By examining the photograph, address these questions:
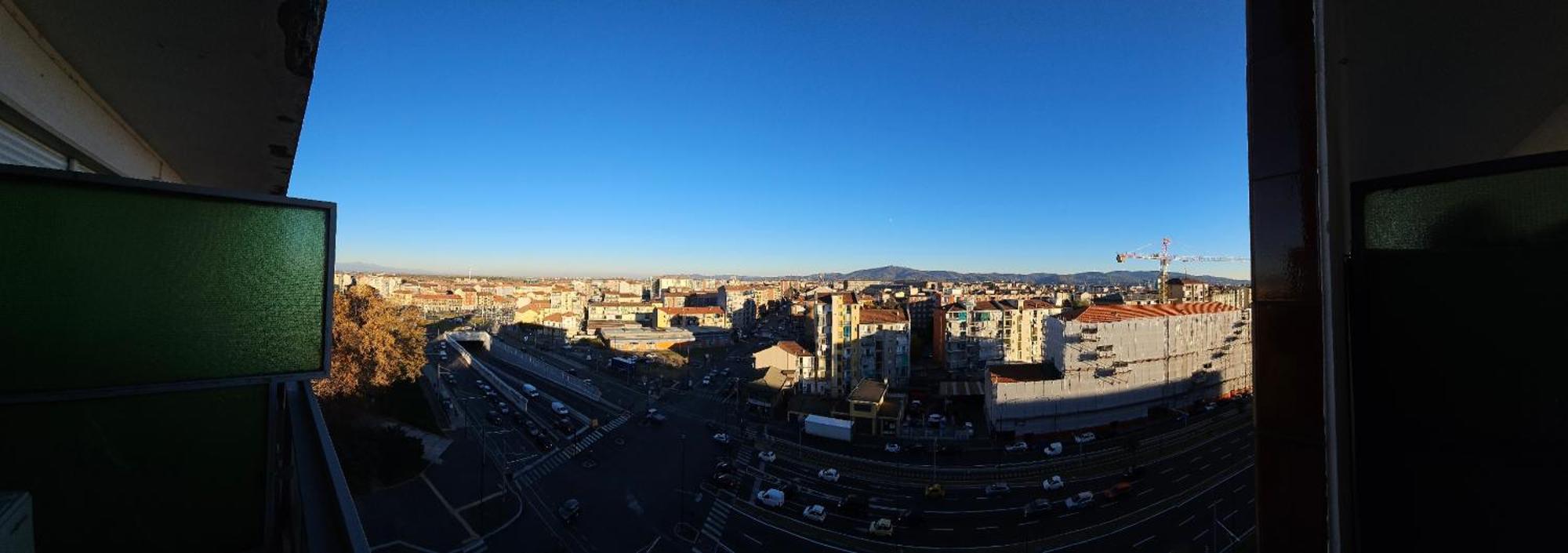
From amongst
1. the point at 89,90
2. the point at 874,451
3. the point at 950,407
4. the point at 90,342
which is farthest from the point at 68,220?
the point at 950,407

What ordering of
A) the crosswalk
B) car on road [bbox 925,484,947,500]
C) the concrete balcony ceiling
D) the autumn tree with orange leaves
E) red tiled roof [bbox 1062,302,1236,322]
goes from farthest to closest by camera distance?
1. red tiled roof [bbox 1062,302,1236,322]
2. the crosswalk
3. the autumn tree with orange leaves
4. car on road [bbox 925,484,947,500]
5. the concrete balcony ceiling

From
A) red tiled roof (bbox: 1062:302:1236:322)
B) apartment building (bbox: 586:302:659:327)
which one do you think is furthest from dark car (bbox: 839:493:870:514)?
apartment building (bbox: 586:302:659:327)

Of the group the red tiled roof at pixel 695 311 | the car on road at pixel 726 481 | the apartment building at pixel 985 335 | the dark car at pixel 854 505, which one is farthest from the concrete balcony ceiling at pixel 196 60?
the red tiled roof at pixel 695 311

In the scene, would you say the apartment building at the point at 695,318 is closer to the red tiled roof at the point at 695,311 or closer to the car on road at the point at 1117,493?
the red tiled roof at the point at 695,311

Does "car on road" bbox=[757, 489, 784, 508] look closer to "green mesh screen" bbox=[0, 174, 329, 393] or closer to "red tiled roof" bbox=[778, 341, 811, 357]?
"red tiled roof" bbox=[778, 341, 811, 357]

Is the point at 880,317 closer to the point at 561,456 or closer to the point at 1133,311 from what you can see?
the point at 1133,311
